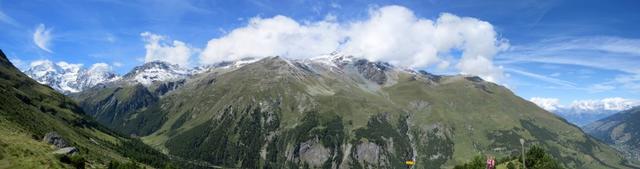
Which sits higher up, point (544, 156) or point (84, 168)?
point (544, 156)

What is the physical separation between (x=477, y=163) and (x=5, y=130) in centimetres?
16452

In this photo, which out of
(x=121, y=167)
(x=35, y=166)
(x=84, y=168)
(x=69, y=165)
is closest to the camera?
(x=35, y=166)

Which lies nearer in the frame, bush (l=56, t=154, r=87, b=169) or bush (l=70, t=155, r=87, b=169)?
bush (l=56, t=154, r=87, b=169)

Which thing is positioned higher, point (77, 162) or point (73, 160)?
point (73, 160)

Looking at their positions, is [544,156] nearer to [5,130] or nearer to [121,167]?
[121,167]

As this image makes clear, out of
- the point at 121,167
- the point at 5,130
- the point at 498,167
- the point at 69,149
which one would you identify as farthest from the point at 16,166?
the point at 498,167

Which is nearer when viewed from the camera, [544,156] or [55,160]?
[55,160]

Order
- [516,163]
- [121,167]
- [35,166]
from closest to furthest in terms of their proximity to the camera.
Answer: [35,166], [121,167], [516,163]

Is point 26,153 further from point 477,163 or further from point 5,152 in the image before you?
point 477,163

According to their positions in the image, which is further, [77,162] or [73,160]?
[77,162]

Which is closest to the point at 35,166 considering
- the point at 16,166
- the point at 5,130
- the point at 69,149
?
the point at 16,166

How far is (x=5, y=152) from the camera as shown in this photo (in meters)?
143

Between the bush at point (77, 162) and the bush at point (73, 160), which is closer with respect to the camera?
the bush at point (73, 160)

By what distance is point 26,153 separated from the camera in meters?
147
